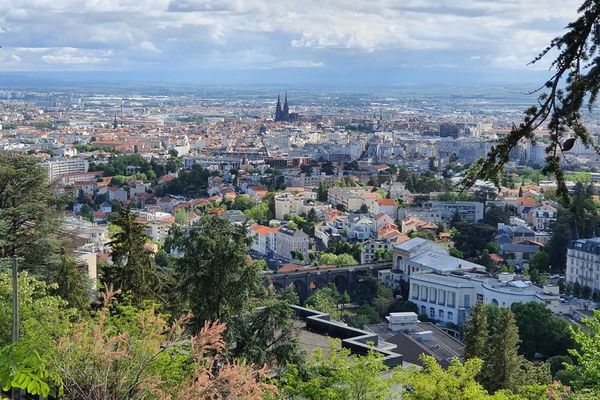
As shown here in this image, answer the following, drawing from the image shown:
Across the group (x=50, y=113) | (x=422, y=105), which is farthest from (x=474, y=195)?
(x=422, y=105)

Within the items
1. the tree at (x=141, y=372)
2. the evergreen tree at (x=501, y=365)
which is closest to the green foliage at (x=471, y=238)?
the evergreen tree at (x=501, y=365)

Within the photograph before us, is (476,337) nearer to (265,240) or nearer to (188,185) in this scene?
(265,240)

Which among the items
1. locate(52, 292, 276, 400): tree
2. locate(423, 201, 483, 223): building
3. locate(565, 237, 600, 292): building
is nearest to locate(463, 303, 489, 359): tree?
locate(52, 292, 276, 400): tree

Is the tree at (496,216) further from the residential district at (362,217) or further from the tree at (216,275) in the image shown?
the tree at (216,275)

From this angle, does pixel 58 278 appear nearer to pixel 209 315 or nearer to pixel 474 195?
pixel 209 315

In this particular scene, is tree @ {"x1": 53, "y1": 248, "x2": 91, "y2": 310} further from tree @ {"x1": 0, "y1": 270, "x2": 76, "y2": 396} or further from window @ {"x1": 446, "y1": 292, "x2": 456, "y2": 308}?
window @ {"x1": 446, "y1": 292, "x2": 456, "y2": 308}
